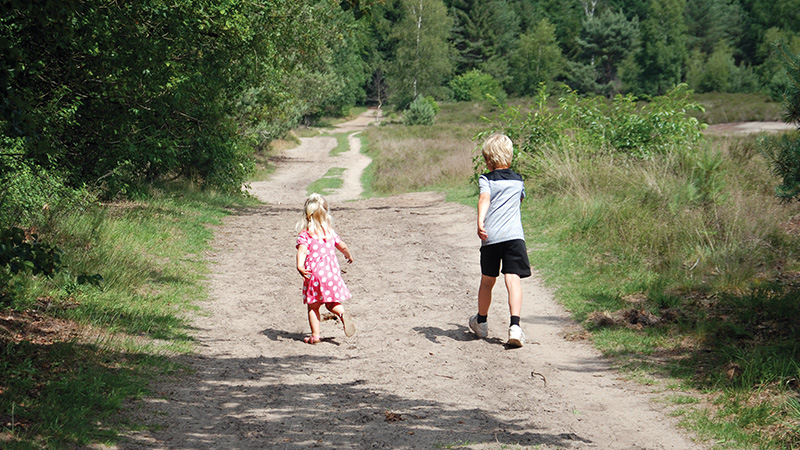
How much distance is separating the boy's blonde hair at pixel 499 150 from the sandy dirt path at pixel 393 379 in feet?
5.85

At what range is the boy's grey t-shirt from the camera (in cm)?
655

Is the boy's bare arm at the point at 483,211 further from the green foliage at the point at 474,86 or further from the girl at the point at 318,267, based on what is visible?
the green foliage at the point at 474,86

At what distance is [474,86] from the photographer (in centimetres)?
8450

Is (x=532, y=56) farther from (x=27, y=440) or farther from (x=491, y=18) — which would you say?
(x=27, y=440)

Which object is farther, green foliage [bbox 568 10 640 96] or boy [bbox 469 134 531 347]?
green foliage [bbox 568 10 640 96]

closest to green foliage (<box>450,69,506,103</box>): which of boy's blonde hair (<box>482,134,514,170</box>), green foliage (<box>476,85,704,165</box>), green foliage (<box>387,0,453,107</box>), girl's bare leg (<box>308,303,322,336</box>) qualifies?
green foliage (<box>387,0,453,107</box>)

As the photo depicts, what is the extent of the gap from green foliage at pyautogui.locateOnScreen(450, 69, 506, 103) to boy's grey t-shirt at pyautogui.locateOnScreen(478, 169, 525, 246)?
7654cm

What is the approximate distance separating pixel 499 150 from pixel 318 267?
7.04 ft

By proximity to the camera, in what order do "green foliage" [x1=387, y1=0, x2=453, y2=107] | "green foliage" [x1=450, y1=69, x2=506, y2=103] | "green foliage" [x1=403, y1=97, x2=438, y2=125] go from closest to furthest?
"green foliage" [x1=403, y1=97, x2=438, y2=125] → "green foliage" [x1=387, y1=0, x2=453, y2=107] → "green foliage" [x1=450, y1=69, x2=506, y2=103]

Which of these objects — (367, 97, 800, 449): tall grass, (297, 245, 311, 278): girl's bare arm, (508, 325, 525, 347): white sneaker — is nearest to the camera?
(367, 97, 800, 449): tall grass

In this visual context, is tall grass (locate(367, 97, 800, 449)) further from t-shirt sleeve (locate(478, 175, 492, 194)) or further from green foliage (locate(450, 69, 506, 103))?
green foliage (locate(450, 69, 506, 103))

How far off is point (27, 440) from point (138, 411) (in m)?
0.92

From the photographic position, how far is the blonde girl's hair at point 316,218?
7031 millimetres

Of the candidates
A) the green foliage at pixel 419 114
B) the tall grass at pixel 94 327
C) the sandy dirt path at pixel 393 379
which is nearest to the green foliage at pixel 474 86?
the green foliage at pixel 419 114
